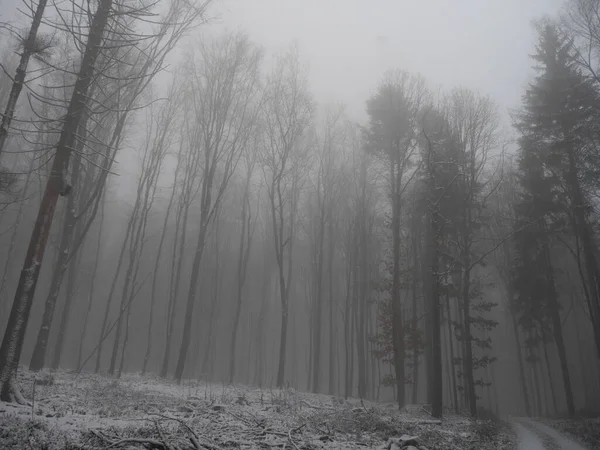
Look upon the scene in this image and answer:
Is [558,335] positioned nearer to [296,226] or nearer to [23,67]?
[296,226]

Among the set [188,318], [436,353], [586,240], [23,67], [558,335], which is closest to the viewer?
[23,67]

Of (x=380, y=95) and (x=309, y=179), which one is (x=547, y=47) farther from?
(x=309, y=179)

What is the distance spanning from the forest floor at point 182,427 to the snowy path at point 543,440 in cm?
65

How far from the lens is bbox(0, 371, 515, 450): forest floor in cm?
458

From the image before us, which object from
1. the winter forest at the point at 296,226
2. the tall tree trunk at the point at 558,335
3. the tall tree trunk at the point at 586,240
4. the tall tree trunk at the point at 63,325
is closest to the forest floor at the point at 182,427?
the winter forest at the point at 296,226

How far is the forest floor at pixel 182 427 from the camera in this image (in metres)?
4.58

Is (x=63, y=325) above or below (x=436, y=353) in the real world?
above

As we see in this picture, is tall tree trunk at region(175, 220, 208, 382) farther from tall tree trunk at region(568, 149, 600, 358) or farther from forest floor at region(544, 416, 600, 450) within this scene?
tall tree trunk at region(568, 149, 600, 358)

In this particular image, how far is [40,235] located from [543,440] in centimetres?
1547

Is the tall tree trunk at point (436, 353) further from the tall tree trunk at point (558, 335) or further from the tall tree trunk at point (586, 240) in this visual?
the tall tree trunk at point (558, 335)

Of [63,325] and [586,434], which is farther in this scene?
[63,325]

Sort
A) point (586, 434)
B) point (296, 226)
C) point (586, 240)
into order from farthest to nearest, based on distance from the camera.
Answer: point (296, 226), point (586, 240), point (586, 434)

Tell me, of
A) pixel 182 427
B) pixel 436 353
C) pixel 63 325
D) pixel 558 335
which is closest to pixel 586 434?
pixel 436 353

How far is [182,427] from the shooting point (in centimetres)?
579
